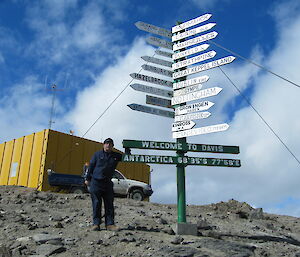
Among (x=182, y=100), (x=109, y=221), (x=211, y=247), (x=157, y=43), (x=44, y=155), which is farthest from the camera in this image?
(x=44, y=155)

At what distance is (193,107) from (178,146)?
1.09 metres

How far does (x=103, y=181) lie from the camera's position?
732cm

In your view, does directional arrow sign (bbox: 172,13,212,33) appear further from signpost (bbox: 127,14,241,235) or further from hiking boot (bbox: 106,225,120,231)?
hiking boot (bbox: 106,225,120,231)

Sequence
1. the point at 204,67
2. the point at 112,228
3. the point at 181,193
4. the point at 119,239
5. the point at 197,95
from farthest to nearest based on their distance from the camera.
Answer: the point at 204,67 < the point at 197,95 < the point at 181,193 < the point at 112,228 < the point at 119,239

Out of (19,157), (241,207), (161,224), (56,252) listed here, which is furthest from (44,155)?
(56,252)

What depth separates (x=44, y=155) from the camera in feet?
61.3

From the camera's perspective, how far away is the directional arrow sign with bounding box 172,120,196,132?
8.38 m

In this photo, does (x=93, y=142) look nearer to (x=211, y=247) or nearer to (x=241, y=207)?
(x=241, y=207)

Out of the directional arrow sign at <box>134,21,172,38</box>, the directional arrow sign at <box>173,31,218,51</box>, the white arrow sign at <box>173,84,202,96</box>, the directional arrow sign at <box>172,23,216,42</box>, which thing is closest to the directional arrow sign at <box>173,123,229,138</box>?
the white arrow sign at <box>173,84,202,96</box>

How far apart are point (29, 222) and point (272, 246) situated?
18.6 ft

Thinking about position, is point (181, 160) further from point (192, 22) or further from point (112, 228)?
point (192, 22)

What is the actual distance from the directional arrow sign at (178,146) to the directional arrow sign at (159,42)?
9.53 feet

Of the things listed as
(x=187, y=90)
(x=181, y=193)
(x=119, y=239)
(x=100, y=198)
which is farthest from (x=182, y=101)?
(x=119, y=239)

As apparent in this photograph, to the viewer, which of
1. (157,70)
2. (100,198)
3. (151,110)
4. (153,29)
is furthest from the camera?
(153,29)
